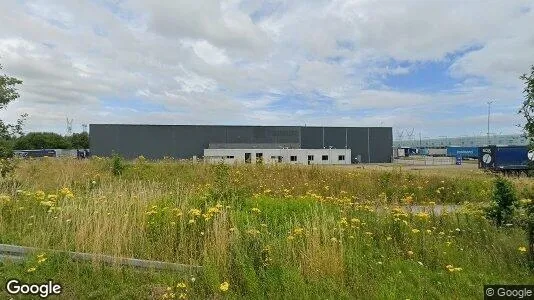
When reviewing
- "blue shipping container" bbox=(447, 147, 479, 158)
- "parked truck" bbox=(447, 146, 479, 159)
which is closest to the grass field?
"blue shipping container" bbox=(447, 147, 479, 158)

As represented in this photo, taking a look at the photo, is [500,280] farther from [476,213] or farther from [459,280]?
[476,213]

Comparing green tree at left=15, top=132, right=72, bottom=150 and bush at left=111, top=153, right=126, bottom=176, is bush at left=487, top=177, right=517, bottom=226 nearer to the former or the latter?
bush at left=111, top=153, right=126, bottom=176

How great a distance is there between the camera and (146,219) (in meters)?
5.49

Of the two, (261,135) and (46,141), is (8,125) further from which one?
(46,141)

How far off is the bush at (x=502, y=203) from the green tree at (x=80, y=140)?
110659 millimetres

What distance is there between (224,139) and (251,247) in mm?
67847

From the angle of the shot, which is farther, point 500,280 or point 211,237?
point 211,237

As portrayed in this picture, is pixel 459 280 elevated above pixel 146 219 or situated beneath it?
situated beneath

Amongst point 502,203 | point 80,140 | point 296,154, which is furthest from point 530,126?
point 80,140

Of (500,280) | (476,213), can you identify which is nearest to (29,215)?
(500,280)

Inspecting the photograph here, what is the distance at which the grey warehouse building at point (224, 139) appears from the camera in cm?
6662

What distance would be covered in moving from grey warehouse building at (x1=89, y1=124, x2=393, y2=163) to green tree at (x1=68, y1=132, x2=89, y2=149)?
134ft

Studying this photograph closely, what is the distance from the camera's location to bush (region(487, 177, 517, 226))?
20.7 feet

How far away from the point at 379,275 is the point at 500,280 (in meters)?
1.56
